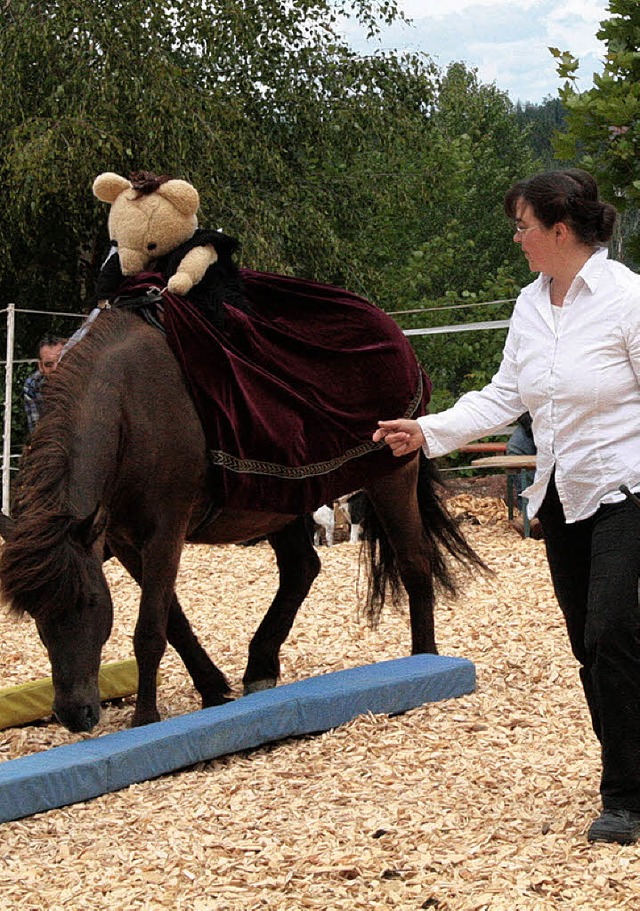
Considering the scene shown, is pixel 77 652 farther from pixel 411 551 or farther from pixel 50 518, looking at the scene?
pixel 411 551

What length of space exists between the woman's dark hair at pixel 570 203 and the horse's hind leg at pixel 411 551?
2.27 meters

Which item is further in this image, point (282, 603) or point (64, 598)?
point (282, 603)

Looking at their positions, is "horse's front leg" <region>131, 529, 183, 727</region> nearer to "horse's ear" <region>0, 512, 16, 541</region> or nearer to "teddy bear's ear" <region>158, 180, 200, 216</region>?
"horse's ear" <region>0, 512, 16, 541</region>

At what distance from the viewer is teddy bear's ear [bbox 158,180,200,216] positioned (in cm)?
469

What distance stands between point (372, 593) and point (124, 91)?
815 centimetres

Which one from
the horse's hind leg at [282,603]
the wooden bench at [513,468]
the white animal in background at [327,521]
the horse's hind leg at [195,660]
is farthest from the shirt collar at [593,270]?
the white animal in background at [327,521]

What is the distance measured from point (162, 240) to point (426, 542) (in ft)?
5.68

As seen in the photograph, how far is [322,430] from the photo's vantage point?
184 inches

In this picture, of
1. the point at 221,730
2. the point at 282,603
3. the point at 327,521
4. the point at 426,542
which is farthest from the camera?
the point at 327,521

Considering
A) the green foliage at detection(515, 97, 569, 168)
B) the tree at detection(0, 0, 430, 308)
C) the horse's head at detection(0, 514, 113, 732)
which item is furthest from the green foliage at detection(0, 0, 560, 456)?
the green foliage at detection(515, 97, 569, 168)

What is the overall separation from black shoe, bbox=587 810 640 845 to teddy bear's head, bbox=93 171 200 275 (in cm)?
278

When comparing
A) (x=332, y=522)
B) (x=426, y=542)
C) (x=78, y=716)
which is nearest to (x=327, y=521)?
(x=332, y=522)

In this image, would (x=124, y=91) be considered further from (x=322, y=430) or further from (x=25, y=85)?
(x=322, y=430)

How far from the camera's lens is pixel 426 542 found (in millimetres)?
5289
